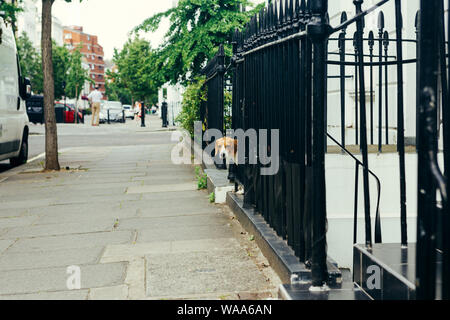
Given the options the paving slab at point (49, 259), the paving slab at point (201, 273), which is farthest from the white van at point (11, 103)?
the paving slab at point (201, 273)

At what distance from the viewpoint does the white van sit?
9.95 meters

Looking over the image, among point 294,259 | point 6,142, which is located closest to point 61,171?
point 6,142

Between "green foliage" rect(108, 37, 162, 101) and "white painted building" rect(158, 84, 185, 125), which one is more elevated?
"green foliage" rect(108, 37, 162, 101)

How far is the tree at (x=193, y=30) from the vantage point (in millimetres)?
13148

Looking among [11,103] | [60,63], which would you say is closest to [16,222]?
[11,103]

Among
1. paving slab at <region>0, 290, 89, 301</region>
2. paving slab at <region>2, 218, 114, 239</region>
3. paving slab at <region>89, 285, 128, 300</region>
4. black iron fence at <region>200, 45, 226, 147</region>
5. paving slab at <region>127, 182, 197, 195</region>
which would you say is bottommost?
paving slab at <region>0, 290, 89, 301</region>

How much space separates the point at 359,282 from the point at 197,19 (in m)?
11.6

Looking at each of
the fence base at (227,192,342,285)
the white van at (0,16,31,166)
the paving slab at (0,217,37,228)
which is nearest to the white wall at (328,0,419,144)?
the fence base at (227,192,342,285)

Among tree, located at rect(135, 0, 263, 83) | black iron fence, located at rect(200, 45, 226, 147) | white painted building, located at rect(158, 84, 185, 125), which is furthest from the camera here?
white painted building, located at rect(158, 84, 185, 125)

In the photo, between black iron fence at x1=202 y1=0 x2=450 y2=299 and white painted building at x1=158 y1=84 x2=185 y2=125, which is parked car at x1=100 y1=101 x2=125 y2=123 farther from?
black iron fence at x1=202 y1=0 x2=450 y2=299

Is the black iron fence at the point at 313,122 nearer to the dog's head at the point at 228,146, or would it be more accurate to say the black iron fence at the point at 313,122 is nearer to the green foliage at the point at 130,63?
the dog's head at the point at 228,146

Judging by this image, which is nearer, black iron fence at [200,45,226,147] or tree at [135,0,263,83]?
black iron fence at [200,45,226,147]

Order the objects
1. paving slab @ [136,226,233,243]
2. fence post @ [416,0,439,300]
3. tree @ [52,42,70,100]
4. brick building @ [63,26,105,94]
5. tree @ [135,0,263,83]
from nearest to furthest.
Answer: fence post @ [416,0,439,300]
paving slab @ [136,226,233,243]
tree @ [135,0,263,83]
tree @ [52,42,70,100]
brick building @ [63,26,105,94]
